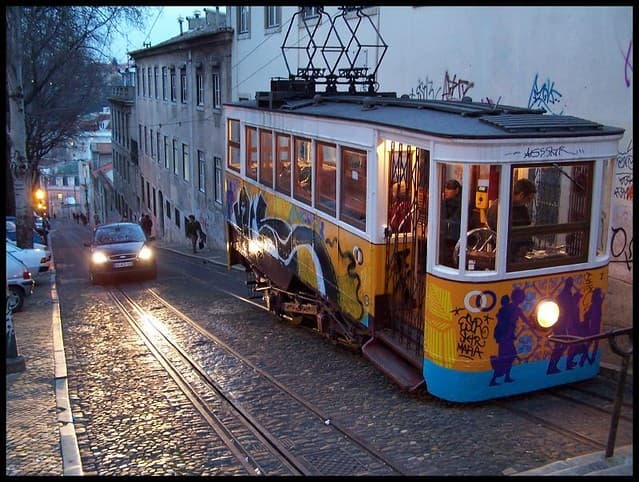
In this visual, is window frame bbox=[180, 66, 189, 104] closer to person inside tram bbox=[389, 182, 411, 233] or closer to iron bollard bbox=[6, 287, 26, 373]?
iron bollard bbox=[6, 287, 26, 373]

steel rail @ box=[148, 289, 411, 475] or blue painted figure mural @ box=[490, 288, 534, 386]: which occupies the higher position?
blue painted figure mural @ box=[490, 288, 534, 386]

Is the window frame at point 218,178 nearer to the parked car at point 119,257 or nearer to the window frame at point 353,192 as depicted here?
the parked car at point 119,257

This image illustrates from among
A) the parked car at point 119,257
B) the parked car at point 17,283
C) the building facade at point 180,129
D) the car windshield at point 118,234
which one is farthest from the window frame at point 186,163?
the parked car at point 17,283

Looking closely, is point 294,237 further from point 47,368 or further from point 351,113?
point 47,368

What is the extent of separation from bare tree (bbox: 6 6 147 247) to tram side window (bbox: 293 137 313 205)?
11.0m

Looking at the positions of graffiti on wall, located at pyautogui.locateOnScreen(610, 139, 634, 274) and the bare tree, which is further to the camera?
the bare tree

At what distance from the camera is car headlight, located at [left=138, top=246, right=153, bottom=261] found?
57.2ft

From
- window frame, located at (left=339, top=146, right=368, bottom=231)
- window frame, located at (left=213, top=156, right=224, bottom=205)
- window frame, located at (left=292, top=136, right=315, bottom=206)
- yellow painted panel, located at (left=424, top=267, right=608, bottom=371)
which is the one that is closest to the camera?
yellow painted panel, located at (left=424, top=267, right=608, bottom=371)

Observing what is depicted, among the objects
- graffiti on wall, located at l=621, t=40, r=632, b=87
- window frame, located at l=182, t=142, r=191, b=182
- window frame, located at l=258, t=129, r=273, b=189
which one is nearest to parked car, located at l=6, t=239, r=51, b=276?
window frame, located at l=258, t=129, r=273, b=189

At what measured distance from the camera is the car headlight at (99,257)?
17.2m

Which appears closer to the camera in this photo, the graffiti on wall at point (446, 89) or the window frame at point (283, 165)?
the window frame at point (283, 165)

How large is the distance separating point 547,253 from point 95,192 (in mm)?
73847

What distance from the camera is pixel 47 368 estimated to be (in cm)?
891

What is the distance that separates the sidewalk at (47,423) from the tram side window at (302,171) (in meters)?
3.85
